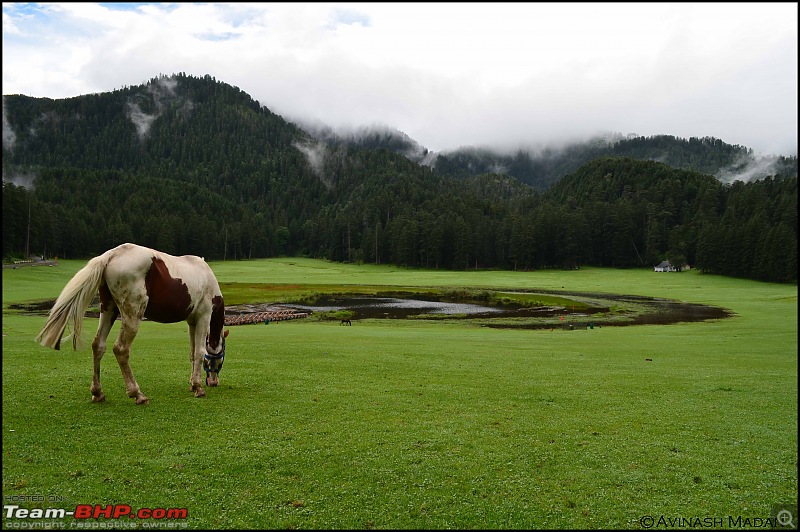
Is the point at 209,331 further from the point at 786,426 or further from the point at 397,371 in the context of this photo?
the point at 786,426

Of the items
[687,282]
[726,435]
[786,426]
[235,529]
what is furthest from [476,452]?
[687,282]

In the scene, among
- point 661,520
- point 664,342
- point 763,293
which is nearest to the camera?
point 661,520

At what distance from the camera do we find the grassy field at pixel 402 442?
6.23 metres

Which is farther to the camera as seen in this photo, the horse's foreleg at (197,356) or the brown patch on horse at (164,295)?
the horse's foreleg at (197,356)

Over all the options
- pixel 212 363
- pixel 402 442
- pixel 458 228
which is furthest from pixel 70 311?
pixel 458 228

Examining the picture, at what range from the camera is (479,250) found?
129625mm

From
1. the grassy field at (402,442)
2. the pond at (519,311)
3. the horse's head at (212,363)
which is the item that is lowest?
the pond at (519,311)

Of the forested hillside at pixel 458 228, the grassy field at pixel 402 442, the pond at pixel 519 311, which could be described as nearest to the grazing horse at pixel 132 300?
the grassy field at pixel 402 442

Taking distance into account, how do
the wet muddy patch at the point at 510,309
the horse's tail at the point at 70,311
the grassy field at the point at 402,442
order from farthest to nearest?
1. the wet muddy patch at the point at 510,309
2. the horse's tail at the point at 70,311
3. the grassy field at the point at 402,442

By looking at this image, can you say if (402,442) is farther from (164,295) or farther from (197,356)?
(164,295)

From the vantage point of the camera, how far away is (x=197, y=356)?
444 inches

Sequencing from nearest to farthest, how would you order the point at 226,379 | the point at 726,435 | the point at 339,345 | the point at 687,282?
the point at 726,435
the point at 226,379
the point at 339,345
the point at 687,282

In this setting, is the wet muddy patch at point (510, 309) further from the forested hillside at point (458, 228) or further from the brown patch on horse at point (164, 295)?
the forested hillside at point (458, 228)

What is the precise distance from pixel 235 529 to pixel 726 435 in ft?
28.4
